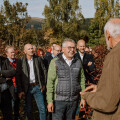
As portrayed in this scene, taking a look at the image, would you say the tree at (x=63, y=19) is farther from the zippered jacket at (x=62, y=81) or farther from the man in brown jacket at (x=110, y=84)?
the man in brown jacket at (x=110, y=84)

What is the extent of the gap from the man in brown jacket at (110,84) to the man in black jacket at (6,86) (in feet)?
8.55

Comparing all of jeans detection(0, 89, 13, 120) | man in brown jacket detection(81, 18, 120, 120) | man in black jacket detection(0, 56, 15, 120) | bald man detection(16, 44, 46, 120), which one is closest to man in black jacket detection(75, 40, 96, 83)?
bald man detection(16, 44, 46, 120)

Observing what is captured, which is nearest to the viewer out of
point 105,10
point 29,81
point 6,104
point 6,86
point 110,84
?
point 110,84

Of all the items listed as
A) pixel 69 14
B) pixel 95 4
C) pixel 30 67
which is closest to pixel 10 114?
pixel 30 67

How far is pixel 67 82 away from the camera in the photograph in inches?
130

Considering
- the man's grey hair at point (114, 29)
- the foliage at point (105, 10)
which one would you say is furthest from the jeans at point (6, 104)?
the foliage at point (105, 10)

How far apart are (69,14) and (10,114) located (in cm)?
3606

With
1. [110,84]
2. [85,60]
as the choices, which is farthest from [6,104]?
[110,84]

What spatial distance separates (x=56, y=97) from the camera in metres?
3.39

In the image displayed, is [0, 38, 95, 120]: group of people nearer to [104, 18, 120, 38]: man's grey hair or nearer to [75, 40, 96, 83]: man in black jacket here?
[75, 40, 96, 83]: man in black jacket

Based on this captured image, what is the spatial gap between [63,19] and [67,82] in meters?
36.0

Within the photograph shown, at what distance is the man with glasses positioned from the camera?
130 inches

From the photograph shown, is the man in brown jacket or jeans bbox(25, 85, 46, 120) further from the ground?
the man in brown jacket

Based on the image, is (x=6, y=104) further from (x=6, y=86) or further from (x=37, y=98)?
(x=37, y=98)
